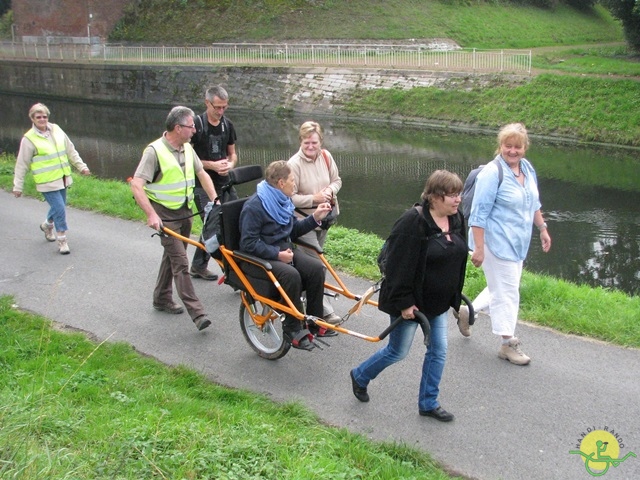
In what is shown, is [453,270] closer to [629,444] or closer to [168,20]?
[629,444]

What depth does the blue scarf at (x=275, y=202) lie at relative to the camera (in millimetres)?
6312

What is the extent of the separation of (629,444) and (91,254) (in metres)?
6.94

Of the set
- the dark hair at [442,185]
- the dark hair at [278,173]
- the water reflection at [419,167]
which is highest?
the dark hair at [442,185]

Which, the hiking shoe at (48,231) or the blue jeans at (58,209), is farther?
the hiking shoe at (48,231)

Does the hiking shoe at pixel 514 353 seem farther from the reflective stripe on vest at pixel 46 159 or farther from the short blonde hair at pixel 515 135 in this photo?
the reflective stripe on vest at pixel 46 159

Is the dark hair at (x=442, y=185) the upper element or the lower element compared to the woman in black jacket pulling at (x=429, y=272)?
upper

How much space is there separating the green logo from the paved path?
0.05m

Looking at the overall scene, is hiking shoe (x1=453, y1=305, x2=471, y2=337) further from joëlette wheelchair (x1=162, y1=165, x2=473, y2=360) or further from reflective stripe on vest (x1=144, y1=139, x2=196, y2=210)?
reflective stripe on vest (x1=144, y1=139, x2=196, y2=210)

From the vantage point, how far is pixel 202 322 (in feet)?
23.0

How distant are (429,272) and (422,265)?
4.7 inches

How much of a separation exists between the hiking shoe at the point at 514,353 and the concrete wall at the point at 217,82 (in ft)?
86.4

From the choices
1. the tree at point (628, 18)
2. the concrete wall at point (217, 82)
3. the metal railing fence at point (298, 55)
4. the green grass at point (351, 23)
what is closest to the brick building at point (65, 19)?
the green grass at point (351, 23)

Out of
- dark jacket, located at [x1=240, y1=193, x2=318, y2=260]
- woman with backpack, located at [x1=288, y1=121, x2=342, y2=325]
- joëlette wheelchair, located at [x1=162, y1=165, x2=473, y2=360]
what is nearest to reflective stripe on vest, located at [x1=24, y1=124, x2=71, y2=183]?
joëlette wheelchair, located at [x1=162, y1=165, x2=473, y2=360]

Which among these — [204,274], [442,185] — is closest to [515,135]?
[442,185]
